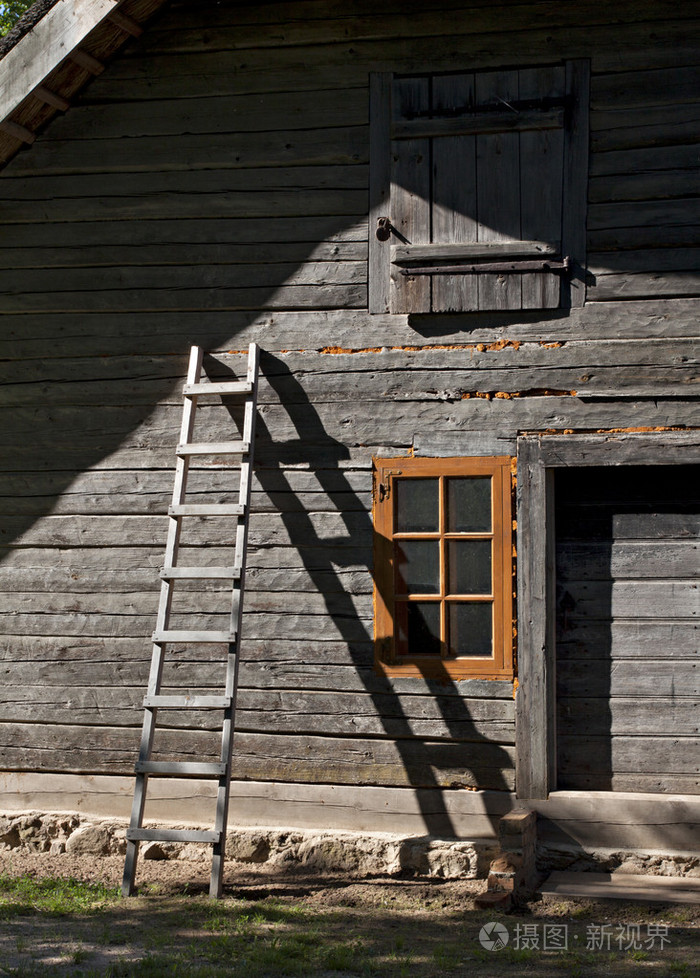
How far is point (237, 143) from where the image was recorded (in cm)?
565

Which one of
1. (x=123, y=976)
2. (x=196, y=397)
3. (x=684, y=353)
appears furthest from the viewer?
(x=196, y=397)

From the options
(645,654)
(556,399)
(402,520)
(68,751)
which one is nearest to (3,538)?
(68,751)

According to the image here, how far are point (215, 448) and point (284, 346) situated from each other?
0.72 meters

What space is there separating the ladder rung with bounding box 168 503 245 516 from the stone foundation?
171 centimetres

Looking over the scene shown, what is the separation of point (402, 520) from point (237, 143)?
92.0 inches

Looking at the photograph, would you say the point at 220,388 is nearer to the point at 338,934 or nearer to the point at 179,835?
the point at 179,835

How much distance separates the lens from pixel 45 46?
17.6 feet

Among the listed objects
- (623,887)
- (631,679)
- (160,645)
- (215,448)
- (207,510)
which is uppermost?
(215,448)

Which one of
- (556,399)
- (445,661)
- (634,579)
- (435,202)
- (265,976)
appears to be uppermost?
(435,202)

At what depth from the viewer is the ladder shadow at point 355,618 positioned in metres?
5.16

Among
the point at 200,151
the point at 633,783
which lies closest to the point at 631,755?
the point at 633,783

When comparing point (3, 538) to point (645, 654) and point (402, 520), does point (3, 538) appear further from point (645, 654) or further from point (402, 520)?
point (645, 654)

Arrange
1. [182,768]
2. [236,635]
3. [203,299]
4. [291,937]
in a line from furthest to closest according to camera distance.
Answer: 1. [203,299]
2. [236,635]
3. [182,768]
4. [291,937]

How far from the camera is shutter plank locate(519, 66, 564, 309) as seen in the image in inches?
205
